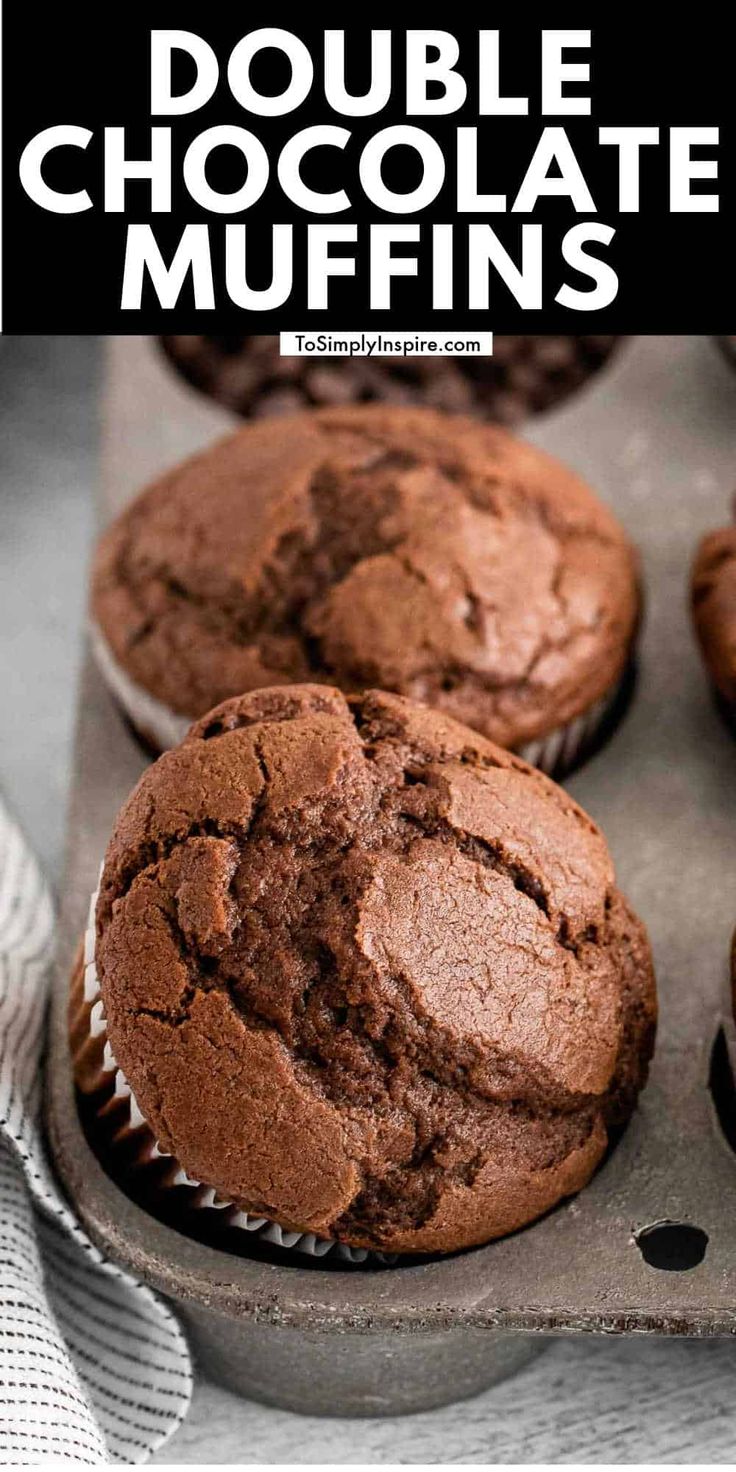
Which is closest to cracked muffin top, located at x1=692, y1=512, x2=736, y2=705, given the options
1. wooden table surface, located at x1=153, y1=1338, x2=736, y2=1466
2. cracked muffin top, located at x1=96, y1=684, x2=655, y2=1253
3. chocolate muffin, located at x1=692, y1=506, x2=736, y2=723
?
chocolate muffin, located at x1=692, y1=506, x2=736, y2=723

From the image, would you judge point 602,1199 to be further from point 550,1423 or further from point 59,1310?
point 59,1310

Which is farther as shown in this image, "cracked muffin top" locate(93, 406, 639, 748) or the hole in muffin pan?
"cracked muffin top" locate(93, 406, 639, 748)

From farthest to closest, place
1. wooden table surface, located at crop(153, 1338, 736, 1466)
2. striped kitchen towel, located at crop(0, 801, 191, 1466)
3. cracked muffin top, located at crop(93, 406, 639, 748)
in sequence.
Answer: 1. cracked muffin top, located at crop(93, 406, 639, 748)
2. wooden table surface, located at crop(153, 1338, 736, 1466)
3. striped kitchen towel, located at crop(0, 801, 191, 1466)

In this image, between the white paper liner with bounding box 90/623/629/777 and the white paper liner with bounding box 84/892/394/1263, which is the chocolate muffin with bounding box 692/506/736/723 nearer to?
the white paper liner with bounding box 90/623/629/777

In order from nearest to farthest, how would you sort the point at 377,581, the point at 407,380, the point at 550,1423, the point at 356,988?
the point at 356,988, the point at 550,1423, the point at 377,581, the point at 407,380

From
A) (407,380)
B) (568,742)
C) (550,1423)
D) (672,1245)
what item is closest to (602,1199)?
(672,1245)

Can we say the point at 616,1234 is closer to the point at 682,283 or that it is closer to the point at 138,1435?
the point at 138,1435
